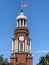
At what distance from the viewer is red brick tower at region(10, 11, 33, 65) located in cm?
9650

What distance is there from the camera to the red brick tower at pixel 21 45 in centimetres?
9650

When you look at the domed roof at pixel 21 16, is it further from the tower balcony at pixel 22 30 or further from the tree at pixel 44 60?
the tree at pixel 44 60

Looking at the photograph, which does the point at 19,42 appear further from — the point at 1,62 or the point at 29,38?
the point at 1,62

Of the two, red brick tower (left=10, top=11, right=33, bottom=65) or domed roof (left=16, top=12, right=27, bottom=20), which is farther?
domed roof (left=16, top=12, right=27, bottom=20)

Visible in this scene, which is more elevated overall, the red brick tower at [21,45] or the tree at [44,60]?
the red brick tower at [21,45]

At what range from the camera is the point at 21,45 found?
9794 centimetres

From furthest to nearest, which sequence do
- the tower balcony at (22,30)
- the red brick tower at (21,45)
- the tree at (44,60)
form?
the tower balcony at (22,30) → the red brick tower at (21,45) → the tree at (44,60)

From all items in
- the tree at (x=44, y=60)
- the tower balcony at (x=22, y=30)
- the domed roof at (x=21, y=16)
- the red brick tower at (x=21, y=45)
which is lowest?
the tree at (x=44, y=60)

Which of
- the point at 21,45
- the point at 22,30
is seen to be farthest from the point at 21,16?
the point at 21,45

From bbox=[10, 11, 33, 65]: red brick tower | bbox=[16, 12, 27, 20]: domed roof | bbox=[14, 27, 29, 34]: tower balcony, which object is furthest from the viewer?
bbox=[16, 12, 27, 20]: domed roof

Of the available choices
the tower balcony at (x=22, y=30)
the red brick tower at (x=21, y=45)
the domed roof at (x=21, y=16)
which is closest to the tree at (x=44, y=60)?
the red brick tower at (x=21, y=45)

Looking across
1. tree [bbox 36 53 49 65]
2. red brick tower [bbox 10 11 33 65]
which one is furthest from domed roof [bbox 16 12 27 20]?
tree [bbox 36 53 49 65]

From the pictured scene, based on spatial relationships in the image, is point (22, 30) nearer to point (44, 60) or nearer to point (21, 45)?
point (21, 45)

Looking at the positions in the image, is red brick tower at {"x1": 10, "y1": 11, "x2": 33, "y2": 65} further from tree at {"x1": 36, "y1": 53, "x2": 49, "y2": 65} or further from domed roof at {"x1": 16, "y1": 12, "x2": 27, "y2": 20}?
tree at {"x1": 36, "y1": 53, "x2": 49, "y2": 65}
